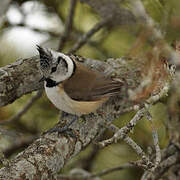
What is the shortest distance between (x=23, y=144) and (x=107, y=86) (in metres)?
0.99

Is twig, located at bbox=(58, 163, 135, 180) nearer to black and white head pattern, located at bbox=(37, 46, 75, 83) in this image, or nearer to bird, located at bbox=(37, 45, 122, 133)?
bird, located at bbox=(37, 45, 122, 133)

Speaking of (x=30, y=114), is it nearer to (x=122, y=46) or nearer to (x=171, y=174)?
(x=122, y=46)

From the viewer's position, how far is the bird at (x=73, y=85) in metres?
2.40

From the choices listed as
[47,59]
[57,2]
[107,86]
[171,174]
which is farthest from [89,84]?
[57,2]

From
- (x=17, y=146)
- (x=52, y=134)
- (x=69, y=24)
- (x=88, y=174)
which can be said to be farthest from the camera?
(x=69, y=24)

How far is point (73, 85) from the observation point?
2.48 meters

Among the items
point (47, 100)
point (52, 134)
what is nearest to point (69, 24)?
point (47, 100)

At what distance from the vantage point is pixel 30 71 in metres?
2.39

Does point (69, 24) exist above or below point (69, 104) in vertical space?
above

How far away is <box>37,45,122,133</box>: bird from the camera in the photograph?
240 centimetres

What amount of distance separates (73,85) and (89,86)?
0.33ft

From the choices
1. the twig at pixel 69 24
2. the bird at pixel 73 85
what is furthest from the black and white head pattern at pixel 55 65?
the twig at pixel 69 24

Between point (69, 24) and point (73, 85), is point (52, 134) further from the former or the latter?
point (69, 24)

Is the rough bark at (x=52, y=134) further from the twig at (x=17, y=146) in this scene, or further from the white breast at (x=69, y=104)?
the twig at (x=17, y=146)
